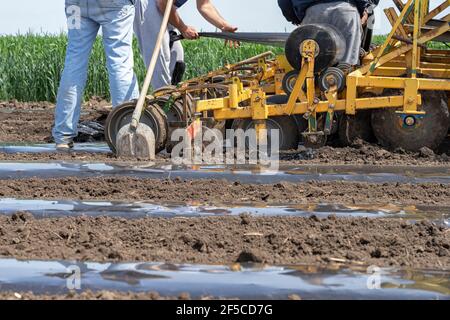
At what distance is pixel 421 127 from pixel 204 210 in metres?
2.98

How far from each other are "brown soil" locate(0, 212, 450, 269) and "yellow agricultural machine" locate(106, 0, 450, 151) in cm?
261

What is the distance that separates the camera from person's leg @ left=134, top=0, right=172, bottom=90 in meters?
8.98

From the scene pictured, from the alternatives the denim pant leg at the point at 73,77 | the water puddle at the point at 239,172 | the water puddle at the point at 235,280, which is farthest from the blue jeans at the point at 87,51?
the water puddle at the point at 235,280

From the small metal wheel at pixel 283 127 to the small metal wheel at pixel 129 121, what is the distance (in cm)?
74

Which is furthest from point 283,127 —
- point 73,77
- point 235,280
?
point 235,280

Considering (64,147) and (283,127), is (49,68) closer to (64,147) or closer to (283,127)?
(64,147)

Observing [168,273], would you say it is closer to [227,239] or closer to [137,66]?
[227,239]

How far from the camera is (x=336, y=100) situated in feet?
24.3

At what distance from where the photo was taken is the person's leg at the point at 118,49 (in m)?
8.05

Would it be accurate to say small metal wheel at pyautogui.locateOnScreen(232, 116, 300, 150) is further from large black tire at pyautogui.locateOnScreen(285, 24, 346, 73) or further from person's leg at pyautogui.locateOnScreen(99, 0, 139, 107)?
person's leg at pyautogui.locateOnScreen(99, 0, 139, 107)

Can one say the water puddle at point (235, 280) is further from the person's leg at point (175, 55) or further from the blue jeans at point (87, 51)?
the person's leg at point (175, 55)

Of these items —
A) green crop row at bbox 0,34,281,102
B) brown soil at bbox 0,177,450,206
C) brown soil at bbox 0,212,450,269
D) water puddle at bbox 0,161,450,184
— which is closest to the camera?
brown soil at bbox 0,212,450,269

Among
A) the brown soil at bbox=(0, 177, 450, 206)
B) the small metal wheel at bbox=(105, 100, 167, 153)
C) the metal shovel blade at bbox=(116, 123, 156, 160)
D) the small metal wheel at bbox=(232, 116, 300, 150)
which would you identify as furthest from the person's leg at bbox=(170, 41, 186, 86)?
→ the brown soil at bbox=(0, 177, 450, 206)

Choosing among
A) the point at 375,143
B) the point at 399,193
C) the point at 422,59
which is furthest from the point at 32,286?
the point at 422,59
